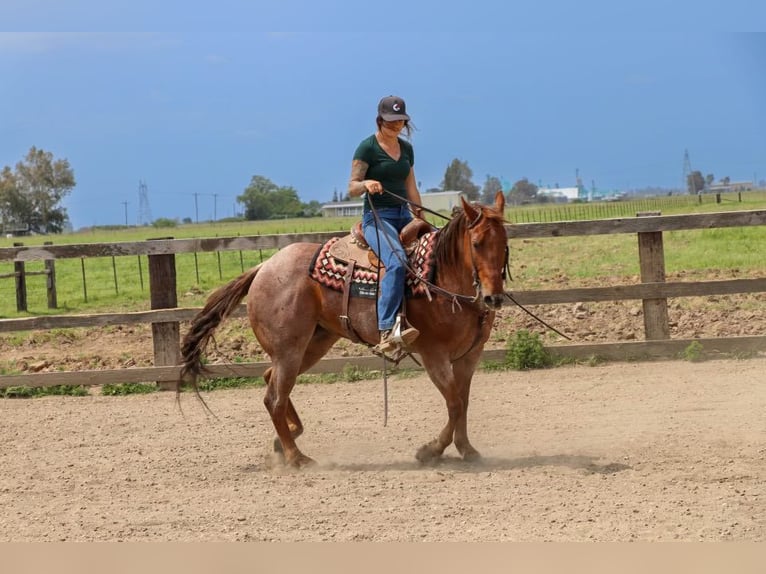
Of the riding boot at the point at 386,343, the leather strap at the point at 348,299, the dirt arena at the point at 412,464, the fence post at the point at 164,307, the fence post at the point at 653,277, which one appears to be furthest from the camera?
the fence post at the point at 164,307

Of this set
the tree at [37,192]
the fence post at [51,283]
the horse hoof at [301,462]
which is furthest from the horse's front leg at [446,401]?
the tree at [37,192]

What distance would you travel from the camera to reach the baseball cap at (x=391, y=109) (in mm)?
6558

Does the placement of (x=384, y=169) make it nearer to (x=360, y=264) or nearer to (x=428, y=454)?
(x=360, y=264)

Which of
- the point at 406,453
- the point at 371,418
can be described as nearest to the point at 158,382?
the point at 371,418

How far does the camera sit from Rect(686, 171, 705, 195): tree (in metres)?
137

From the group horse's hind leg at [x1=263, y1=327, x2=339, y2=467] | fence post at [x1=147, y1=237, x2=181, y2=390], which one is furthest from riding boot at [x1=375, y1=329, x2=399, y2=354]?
fence post at [x1=147, y1=237, x2=181, y2=390]

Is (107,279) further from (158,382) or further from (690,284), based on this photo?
(690,284)

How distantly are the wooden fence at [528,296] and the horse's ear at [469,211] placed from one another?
342 centimetres

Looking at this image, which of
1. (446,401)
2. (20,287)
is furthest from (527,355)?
(20,287)

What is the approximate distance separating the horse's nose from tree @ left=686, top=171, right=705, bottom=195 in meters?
137

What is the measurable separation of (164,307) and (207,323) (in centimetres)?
274

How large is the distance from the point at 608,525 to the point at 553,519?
316 millimetres

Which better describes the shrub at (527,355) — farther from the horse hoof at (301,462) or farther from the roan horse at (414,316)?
the horse hoof at (301,462)

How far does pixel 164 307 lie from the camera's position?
1002 cm
